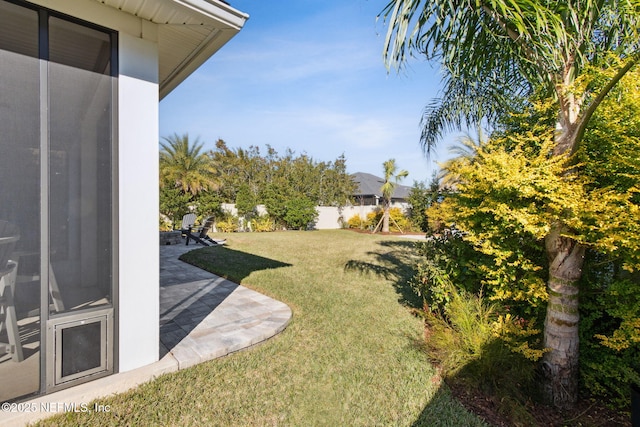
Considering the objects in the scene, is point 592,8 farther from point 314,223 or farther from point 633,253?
point 314,223

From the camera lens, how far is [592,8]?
271 cm

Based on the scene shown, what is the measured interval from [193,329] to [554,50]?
5.02m

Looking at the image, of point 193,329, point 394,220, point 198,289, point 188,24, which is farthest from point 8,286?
point 394,220

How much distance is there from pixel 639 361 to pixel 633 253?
1.18 meters

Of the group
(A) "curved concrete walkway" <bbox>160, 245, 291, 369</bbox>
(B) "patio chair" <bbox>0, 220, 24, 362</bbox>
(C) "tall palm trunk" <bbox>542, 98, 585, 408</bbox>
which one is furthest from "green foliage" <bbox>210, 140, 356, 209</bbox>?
(C) "tall palm trunk" <bbox>542, 98, 585, 408</bbox>

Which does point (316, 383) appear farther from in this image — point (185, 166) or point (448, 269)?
point (185, 166)

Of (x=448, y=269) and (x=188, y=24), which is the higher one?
(x=188, y=24)

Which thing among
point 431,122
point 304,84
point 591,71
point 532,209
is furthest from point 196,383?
point 304,84

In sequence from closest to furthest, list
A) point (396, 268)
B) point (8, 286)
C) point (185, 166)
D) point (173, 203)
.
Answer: point (8, 286) < point (396, 268) < point (173, 203) < point (185, 166)

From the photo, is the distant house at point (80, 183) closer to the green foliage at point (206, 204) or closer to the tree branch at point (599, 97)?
the tree branch at point (599, 97)

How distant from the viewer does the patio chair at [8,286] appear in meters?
2.25

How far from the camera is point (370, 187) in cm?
3069

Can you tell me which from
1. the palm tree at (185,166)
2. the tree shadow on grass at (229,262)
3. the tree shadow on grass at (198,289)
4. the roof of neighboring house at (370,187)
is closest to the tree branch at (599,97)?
the tree shadow on grass at (198,289)

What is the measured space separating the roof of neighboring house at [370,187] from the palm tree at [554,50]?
976 inches
